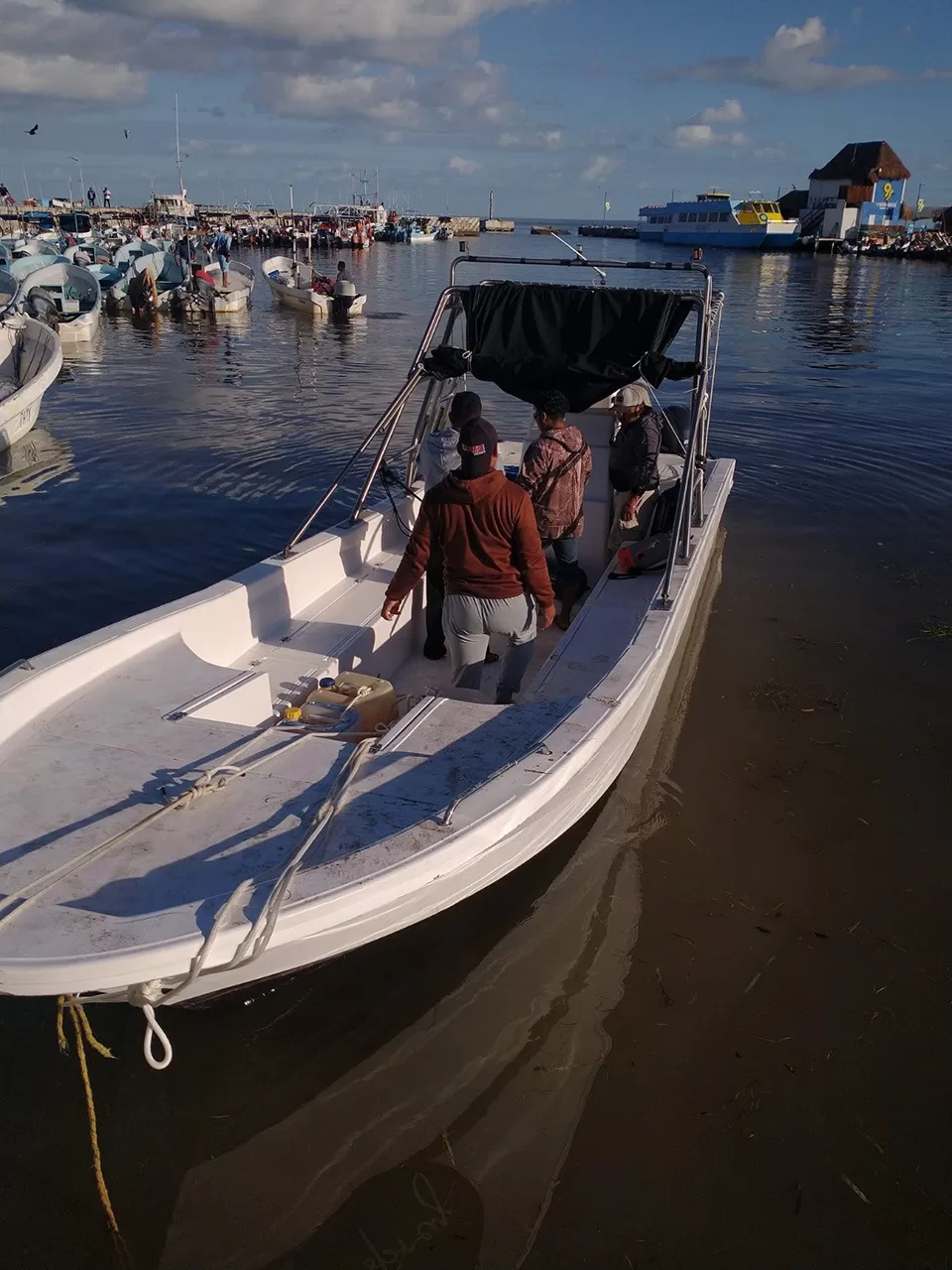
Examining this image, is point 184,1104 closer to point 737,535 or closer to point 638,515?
point 638,515

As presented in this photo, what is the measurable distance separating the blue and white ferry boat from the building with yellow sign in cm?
264

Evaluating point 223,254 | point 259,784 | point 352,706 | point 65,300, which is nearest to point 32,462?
point 352,706

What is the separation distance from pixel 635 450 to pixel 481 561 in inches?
105

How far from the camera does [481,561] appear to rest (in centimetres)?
452

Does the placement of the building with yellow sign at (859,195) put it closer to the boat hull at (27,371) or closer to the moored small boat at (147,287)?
the moored small boat at (147,287)

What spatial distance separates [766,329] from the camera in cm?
2859

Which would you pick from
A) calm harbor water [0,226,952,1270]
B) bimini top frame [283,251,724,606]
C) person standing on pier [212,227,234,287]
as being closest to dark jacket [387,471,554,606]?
bimini top frame [283,251,724,606]

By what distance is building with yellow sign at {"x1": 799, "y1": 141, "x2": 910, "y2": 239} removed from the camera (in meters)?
71.8

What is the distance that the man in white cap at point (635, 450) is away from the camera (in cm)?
664

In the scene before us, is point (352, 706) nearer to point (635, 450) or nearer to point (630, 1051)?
point (630, 1051)

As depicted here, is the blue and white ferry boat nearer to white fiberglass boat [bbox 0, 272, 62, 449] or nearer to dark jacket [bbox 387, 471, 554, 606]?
white fiberglass boat [bbox 0, 272, 62, 449]

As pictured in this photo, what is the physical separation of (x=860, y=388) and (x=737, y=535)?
10.6 meters

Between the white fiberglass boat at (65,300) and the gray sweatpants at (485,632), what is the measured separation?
74.1 ft

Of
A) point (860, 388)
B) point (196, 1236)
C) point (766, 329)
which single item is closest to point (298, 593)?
point (196, 1236)
